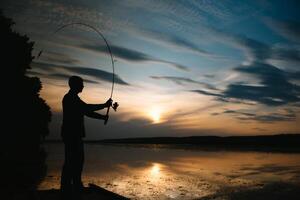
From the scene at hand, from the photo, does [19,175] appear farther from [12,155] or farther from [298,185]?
[298,185]

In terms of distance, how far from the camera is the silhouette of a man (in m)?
7.91

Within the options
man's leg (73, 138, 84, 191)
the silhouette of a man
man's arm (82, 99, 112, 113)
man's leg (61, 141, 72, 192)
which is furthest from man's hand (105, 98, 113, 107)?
man's leg (61, 141, 72, 192)

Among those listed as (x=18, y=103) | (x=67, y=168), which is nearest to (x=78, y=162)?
(x=67, y=168)

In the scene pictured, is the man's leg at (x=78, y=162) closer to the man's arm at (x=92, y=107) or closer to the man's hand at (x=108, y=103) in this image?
the man's arm at (x=92, y=107)

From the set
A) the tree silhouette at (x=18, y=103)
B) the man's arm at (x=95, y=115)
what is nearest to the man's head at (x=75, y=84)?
the man's arm at (x=95, y=115)

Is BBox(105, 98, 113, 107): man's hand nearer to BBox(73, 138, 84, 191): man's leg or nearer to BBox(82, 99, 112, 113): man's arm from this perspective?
BBox(82, 99, 112, 113): man's arm

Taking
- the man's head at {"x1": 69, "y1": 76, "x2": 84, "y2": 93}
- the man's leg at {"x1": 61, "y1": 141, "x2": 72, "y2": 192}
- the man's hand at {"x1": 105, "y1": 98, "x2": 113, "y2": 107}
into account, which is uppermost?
the man's head at {"x1": 69, "y1": 76, "x2": 84, "y2": 93}

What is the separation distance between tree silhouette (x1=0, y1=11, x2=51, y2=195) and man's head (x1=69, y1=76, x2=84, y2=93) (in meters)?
24.8

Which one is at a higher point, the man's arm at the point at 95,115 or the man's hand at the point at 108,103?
the man's hand at the point at 108,103

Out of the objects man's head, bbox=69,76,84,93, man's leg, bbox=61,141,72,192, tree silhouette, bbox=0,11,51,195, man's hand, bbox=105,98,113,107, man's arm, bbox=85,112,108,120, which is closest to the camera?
man's leg, bbox=61,141,72,192

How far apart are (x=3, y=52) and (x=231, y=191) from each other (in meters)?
25.3

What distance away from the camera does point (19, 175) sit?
2455 cm

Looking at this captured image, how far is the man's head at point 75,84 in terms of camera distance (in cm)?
807

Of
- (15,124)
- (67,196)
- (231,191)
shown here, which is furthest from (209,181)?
(15,124)
